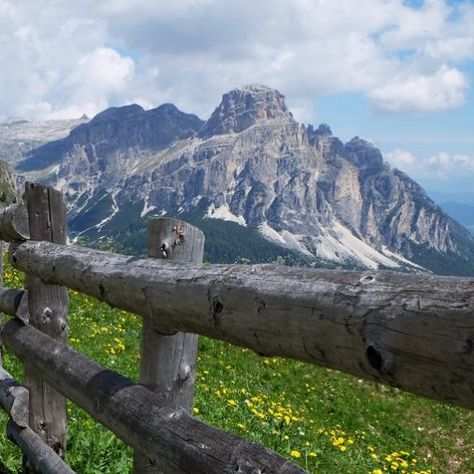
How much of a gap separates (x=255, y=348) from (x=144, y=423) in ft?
3.72

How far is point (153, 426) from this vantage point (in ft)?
11.7

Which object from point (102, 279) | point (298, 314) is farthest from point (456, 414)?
point (298, 314)

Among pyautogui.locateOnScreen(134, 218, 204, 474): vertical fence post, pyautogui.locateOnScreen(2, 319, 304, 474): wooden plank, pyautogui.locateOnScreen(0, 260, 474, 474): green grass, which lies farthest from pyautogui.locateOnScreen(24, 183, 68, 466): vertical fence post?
pyautogui.locateOnScreen(134, 218, 204, 474): vertical fence post

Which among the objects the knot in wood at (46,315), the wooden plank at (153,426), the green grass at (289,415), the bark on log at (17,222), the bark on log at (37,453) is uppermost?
the bark on log at (17,222)

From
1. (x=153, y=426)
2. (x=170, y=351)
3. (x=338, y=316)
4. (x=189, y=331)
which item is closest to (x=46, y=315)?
(x=170, y=351)

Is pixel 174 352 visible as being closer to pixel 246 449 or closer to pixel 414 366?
pixel 246 449

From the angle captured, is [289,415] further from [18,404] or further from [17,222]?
[17,222]

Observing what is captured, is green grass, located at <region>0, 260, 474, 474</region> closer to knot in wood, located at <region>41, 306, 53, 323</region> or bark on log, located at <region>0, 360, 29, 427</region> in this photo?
bark on log, located at <region>0, 360, 29, 427</region>

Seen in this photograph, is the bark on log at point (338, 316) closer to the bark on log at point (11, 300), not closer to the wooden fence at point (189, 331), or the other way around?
the wooden fence at point (189, 331)

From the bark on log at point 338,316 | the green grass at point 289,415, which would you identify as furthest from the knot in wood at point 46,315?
the bark on log at point 338,316

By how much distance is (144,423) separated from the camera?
3.65 meters

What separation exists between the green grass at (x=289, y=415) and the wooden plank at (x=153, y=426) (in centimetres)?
165

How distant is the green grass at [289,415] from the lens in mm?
7379

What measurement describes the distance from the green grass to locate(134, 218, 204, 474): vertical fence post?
7.98ft
